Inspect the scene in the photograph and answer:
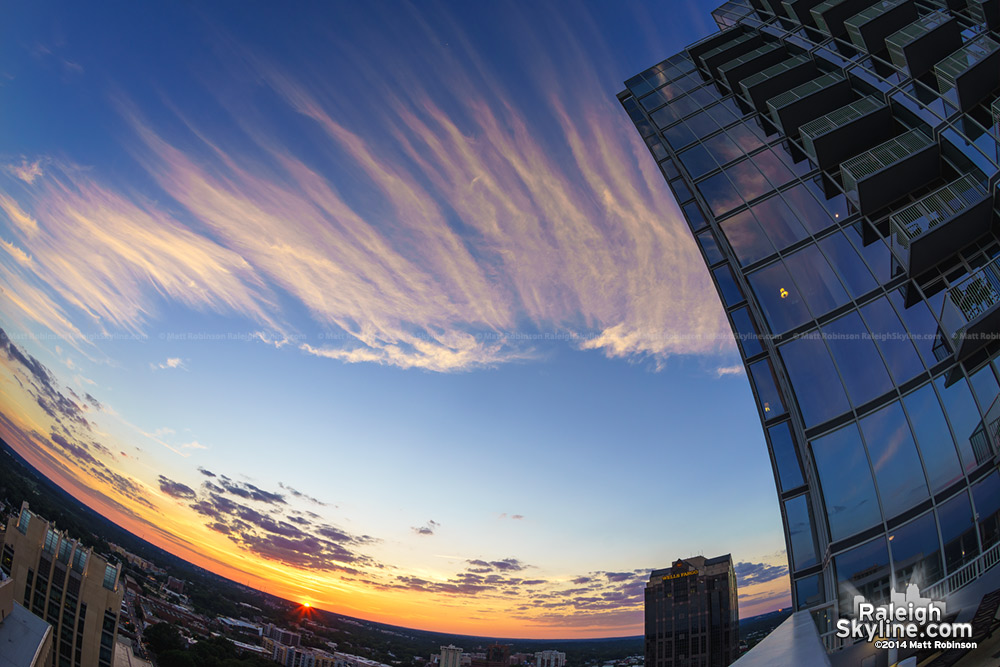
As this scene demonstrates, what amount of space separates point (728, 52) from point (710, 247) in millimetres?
9552

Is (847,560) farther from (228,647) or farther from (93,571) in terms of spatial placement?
(228,647)

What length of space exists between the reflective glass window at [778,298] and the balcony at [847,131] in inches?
139

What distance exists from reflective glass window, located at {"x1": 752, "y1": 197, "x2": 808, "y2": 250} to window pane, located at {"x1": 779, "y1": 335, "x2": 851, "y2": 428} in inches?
133

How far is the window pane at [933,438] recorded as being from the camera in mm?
9719

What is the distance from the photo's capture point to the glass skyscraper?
32.0 feet

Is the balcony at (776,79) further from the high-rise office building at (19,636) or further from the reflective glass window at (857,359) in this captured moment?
the high-rise office building at (19,636)

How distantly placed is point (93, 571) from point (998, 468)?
152950mm

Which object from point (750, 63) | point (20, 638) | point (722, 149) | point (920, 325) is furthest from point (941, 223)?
point (20, 638)

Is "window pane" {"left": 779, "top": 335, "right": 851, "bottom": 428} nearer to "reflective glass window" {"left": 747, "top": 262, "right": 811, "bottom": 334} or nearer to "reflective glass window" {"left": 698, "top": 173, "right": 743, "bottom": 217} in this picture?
"reflective glass window" {"left": 747, "top": 262, "right": 811, "bottom": 334}

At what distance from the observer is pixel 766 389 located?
13562 millimetres

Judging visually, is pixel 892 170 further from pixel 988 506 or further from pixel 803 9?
pixel 803 9

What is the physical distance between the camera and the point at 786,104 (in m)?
15.0

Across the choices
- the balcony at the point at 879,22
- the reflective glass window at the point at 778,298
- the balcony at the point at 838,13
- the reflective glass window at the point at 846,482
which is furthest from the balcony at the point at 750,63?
the reflective glass window at the point at 846,482

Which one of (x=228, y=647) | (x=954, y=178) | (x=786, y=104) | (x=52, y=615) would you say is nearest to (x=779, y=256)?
(x=954, y=178)
